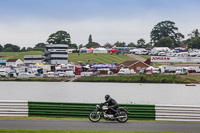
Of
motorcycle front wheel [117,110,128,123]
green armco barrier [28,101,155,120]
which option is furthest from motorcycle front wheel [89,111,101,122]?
motorcycle front wheel [117,110,128,123]

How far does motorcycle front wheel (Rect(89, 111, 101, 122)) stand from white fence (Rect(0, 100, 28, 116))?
13.2ft

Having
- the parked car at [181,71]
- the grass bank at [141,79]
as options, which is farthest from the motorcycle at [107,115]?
the parked car at [181,71]

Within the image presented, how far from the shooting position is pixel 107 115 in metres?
20.2

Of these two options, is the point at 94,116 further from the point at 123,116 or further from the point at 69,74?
the point at 69,74

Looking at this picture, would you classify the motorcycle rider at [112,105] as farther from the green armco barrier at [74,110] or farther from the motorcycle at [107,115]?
the green armco barrier at [74,110]

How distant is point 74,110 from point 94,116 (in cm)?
162

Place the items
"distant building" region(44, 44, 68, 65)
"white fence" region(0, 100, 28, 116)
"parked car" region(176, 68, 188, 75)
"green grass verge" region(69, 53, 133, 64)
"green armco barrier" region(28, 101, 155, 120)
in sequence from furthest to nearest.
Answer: "distant building" region(44, 44, 68, 65)
"green grass verge" region(69, 53, 133, 64)
"parked car" region(176, 68, 188, 75)
"white fence" region(0, 100, 28, 116)
"green armco barrier" region(28, 101, 155, 120)

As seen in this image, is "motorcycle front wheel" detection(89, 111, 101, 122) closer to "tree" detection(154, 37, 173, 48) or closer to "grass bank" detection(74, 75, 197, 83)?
"grass bank" detection(74, 75, 197, 83)

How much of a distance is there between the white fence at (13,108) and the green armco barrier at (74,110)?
0.35 meters

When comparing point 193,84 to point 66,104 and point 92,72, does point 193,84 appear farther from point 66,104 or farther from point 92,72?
point 66,104

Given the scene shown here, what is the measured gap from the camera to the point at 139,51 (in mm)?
146250

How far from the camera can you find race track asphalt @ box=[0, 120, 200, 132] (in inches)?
715

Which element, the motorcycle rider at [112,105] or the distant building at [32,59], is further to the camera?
the distant building at [32,59]

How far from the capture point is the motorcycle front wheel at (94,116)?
20.1 metres
